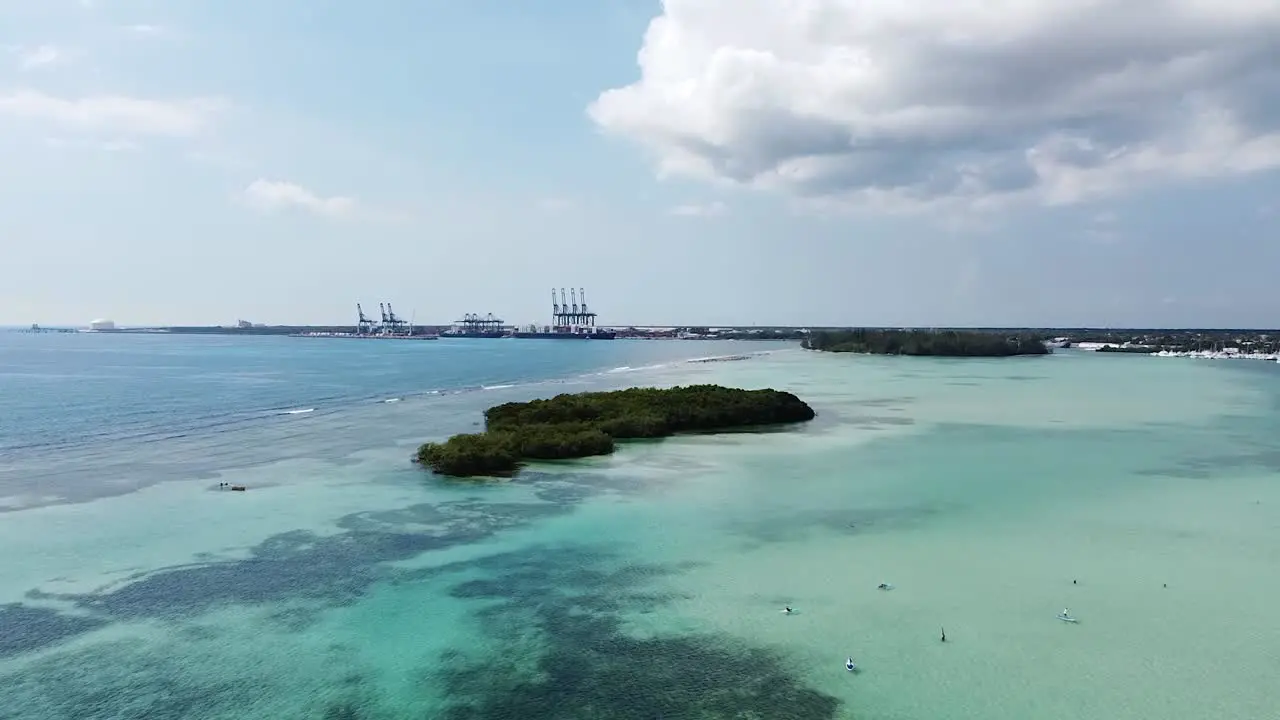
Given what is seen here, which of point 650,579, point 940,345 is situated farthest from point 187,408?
point 940,345

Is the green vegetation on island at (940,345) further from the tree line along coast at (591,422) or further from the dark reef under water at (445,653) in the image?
the dark reef under water at (445,653)

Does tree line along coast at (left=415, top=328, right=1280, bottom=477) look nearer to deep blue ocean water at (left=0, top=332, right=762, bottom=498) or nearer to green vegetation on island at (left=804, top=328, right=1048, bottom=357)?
deep blue ocean water at (left=0, top=332, right=762, bottom=498)

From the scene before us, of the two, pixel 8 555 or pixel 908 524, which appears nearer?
pixel 8 555

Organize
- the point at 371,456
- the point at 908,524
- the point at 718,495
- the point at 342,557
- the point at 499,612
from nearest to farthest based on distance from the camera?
the point at 499,612, the point at 342,557, the point at 908,524, the point at 718,495, the point at 371,456

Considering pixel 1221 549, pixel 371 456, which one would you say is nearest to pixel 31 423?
pixel 371 456

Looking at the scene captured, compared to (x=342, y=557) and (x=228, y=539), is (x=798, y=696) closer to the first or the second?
(x=342, y=557)
